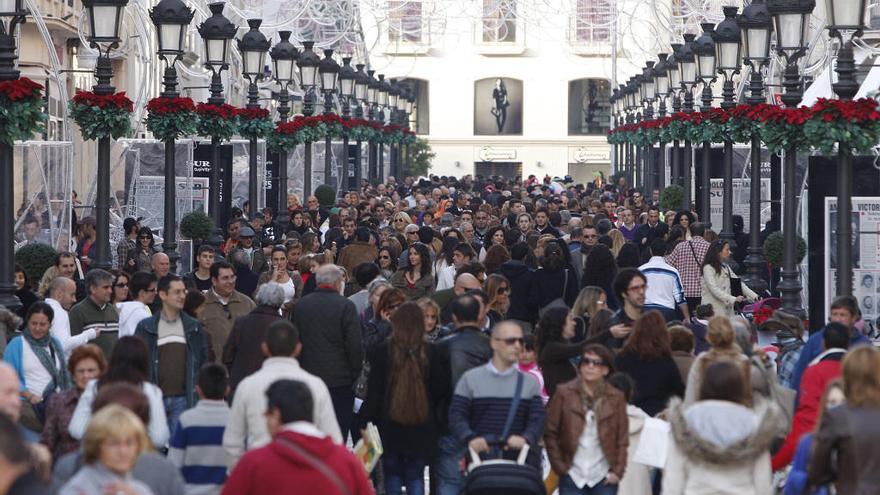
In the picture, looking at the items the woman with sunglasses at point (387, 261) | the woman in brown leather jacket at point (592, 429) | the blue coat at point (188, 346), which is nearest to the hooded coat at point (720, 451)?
the woman in brown leather jacket at point (592, 429)

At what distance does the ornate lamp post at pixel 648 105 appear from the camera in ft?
172

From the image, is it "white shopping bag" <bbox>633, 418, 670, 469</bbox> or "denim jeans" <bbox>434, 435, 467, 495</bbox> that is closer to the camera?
"white shopping bag" <bbox>633, 418, 670, 469</bbox>

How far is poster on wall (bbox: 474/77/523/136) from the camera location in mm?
112688

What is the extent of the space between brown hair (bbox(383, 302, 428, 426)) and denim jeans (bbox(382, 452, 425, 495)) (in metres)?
0.36

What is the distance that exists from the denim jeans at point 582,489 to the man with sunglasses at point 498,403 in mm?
253

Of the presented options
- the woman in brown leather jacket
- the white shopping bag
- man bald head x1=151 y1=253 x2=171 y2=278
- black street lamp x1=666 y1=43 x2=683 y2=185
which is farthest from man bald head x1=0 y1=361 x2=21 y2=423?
black street lamp x1=666 y1=43 x2=683 y2=185

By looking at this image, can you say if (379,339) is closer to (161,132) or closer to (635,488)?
(635,488)

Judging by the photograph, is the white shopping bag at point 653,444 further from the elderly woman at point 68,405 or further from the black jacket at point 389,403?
the elderly woman at point 68,405

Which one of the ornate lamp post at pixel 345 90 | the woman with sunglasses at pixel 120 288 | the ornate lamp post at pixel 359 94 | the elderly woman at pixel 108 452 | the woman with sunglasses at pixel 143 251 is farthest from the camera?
the ornate lamp post at pixel 359 94

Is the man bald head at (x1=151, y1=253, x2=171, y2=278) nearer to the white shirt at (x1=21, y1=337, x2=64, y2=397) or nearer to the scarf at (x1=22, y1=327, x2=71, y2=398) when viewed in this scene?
the scarf at (x1=22, y1=327, x2=71, y2=398)

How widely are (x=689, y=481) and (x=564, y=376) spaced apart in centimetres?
295

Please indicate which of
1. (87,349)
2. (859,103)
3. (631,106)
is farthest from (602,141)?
(87,349)

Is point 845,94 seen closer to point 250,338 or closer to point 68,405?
point 250,338

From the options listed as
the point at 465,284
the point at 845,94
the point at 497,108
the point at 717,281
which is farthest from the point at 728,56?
the point at 497,108
